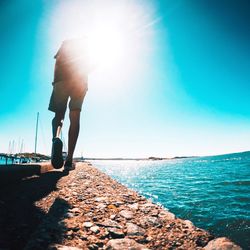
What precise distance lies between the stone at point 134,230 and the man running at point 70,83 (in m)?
3.06

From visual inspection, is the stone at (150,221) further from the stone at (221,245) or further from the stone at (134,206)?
the stone at (221,245)

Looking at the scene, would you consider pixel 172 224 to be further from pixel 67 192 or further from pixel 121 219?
pixel 67 192

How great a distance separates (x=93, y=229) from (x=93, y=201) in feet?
2.80

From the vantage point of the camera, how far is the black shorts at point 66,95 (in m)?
4.73

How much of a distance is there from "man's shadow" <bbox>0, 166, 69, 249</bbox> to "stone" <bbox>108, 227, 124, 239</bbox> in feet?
1.41

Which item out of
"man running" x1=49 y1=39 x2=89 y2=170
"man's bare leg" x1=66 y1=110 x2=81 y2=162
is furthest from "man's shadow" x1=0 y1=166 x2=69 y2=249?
"man's bare leg" x1=66 y1=110 x2=81 y2=162

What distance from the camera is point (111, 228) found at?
1826mm

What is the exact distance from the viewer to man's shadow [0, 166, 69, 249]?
4.54 ft

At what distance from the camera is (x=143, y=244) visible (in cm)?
159

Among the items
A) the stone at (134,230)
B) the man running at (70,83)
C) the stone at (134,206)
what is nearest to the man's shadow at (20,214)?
the stone at (134,230)

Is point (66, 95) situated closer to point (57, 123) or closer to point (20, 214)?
point (57, 123)

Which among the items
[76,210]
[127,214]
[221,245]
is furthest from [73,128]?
[221,245]

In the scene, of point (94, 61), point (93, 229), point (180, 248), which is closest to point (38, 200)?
point (93, 229)

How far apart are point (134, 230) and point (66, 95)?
147 inches
